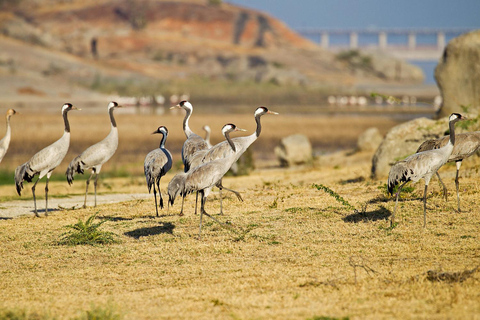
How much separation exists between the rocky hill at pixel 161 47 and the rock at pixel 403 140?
49.4 metres

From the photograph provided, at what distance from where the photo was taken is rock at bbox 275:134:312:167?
77.3 ft

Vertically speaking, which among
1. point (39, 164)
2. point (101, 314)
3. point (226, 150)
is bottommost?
point (101, 314)

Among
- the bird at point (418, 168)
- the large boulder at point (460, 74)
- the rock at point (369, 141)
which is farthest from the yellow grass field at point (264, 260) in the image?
the rock at point (369, 141)

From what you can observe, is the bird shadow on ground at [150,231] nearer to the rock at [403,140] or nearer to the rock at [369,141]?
the rock at [403,140]

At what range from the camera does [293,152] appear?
23.6m

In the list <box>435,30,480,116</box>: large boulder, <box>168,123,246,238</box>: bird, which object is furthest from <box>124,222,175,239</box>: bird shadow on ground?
<box>435,30,480,116</box>: large boulder

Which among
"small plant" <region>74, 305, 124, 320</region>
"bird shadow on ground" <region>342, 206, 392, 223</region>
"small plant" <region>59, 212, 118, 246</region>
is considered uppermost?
"bird shadow on ground" <region>342, 206, 392, 223</region>

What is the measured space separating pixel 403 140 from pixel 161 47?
90664mm

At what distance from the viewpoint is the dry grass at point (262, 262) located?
24.5 ft

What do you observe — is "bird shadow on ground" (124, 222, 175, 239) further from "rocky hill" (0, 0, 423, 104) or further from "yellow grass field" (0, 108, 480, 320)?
"rocky hill" (0, 0, 423, 104)

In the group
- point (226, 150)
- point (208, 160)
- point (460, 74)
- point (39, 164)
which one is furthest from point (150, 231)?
point (460, 74)

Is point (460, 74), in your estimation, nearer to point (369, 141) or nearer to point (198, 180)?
point (369, 141)

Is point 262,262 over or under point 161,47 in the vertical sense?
under

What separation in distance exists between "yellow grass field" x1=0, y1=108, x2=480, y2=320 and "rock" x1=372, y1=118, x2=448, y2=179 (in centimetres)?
168
